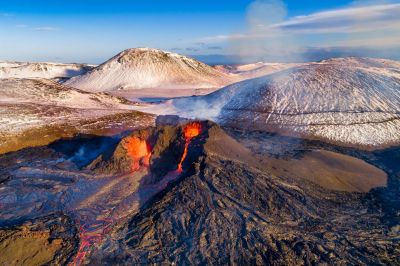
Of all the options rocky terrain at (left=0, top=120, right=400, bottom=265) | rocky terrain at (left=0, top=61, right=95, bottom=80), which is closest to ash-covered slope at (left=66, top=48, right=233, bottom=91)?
rocky terrain at (left=0, top=61, right=95, bottom=80)

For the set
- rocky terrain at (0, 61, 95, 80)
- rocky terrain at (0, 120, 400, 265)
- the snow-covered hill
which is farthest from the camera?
rocky terrain at (0, 61, 95, 80)

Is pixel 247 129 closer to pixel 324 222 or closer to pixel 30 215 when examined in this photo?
pixel 324 222

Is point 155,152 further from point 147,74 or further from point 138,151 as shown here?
point 147,74

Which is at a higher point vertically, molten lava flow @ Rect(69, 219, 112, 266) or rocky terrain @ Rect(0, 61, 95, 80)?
rocky terrain @ Rect(0, 61, 95, 80)

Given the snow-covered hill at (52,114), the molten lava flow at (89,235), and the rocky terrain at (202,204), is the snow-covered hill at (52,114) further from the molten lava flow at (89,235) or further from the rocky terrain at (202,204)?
the molten lava flow at (89,235)

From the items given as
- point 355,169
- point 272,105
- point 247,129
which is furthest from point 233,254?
point 272,105

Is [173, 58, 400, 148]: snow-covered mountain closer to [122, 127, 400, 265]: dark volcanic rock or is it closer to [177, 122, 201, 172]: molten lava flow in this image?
[177, 122, 201, 172]: molten lava flow
